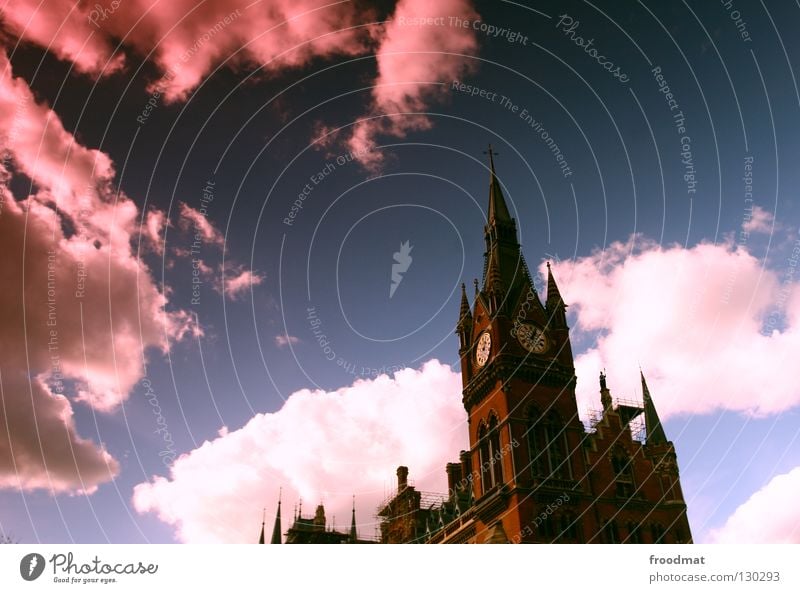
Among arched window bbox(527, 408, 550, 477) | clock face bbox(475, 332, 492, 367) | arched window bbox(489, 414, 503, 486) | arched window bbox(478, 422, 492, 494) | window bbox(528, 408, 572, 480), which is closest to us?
arched window bbox(527, 408, 550, 477)

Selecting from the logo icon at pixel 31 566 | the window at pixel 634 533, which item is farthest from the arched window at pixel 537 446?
the logo icon at pixel 31 566

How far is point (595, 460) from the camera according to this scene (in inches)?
1843

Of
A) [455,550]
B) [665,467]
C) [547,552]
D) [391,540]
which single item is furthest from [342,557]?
[391,540]

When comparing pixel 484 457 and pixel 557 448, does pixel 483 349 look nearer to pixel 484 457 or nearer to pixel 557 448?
pixel 484 457

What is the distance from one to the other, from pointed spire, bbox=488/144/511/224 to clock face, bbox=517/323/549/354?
13057 millimetres

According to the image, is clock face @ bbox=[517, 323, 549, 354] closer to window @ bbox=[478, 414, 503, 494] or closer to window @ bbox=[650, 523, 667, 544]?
window @ bbox=[478, 414, 503, 494]

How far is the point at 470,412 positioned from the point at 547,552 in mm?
32779

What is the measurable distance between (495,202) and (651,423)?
78.6 feet

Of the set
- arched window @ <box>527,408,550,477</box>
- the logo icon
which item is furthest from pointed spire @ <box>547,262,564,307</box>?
the logo icon

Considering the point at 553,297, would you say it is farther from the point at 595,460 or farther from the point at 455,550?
the point at 455,550

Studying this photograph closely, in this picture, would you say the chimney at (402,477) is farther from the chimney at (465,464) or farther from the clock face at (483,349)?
the clock face at (483,349)

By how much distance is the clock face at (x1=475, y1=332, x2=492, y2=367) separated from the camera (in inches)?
1971

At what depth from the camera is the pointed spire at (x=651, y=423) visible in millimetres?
50188

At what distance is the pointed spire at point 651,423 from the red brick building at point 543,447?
0.09m
